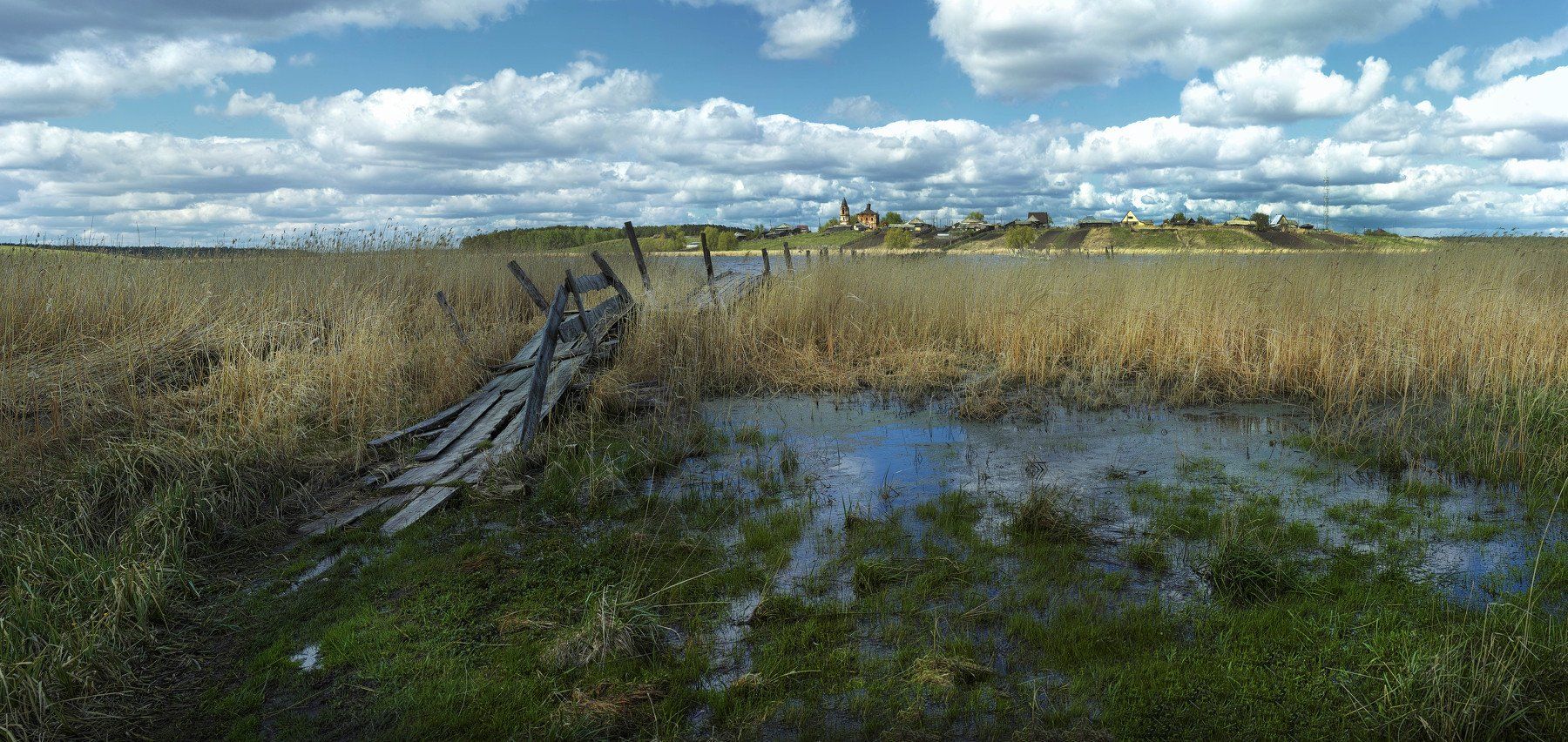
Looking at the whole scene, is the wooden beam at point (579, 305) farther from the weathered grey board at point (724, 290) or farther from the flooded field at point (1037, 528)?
the flooded field at point (1037, 528)

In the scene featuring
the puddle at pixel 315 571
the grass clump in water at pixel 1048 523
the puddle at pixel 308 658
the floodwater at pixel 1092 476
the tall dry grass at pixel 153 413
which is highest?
the tall dry grass at pixel 153 413

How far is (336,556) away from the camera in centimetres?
537

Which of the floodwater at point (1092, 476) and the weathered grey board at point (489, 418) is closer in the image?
the floodwater at point (1092, 476)

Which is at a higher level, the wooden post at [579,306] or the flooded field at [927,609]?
the wooden post at [579,306]

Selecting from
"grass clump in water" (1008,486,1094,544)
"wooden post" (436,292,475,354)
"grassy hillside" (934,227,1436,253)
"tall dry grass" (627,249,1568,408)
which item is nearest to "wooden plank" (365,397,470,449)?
"wooden post" (436,292,475,354)

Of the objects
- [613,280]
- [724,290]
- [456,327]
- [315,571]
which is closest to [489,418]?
[315,571]

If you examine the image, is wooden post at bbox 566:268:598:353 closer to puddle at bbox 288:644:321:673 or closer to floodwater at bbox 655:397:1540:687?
floodwater at bbox 655:397:1540:687

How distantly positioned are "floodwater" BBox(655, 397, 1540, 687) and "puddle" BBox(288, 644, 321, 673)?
1.94 m

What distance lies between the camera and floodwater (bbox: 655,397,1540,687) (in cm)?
465

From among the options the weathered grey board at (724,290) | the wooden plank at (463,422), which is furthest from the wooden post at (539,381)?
the weathered grey board at (724,290)

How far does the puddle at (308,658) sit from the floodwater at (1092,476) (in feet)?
6.35

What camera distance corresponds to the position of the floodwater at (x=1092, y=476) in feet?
15.3

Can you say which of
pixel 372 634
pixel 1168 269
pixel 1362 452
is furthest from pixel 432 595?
pixel 1168 269

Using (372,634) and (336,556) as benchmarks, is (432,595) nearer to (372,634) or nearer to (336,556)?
(372,634)
